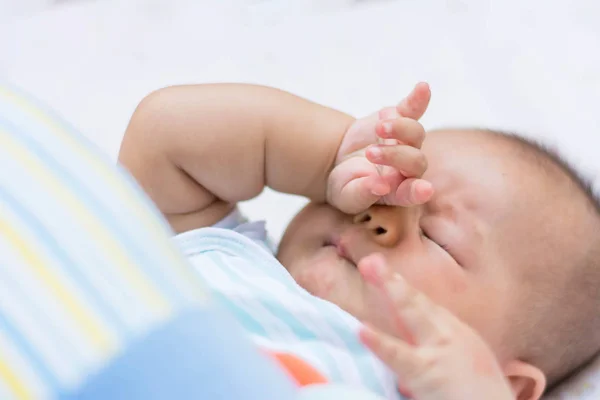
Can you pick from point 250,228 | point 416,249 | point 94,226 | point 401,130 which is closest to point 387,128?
point 401,130

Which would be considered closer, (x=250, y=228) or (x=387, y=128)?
(x=387, y=128)

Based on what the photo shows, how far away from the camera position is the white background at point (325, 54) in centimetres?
95

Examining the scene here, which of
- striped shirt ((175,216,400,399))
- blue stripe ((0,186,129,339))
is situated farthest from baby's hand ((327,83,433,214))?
blue stripe ((0,186,129,339))

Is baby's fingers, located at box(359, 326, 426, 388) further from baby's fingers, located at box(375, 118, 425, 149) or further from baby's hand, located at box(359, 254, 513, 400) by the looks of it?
baby's fingers, located at box(375, 118, 425, 149)

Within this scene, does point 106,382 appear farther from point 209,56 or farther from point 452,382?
point 209,56

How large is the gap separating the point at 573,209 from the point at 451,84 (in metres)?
0.36

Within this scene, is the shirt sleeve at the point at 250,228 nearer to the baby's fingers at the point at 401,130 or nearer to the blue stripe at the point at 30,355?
the baby's fingers at the point at 401,130

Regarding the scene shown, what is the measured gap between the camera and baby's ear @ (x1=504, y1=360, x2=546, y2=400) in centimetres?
64

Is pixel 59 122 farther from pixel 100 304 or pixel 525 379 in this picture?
pixel 525 379

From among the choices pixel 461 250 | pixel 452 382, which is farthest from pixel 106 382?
pixel 461 250

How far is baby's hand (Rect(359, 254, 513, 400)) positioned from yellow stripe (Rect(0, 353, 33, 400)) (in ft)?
0.82

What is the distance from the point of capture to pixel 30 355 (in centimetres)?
33

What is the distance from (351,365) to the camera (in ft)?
2.05

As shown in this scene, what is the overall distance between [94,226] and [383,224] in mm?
338
